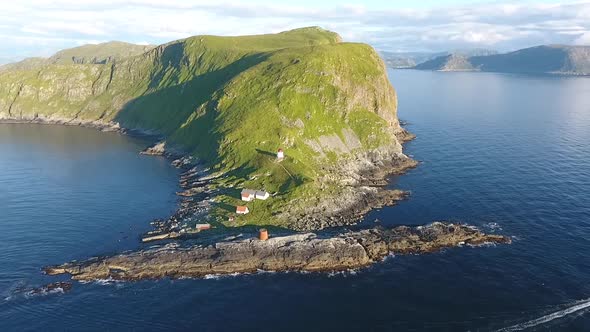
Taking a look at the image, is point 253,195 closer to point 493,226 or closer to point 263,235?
point 263,235

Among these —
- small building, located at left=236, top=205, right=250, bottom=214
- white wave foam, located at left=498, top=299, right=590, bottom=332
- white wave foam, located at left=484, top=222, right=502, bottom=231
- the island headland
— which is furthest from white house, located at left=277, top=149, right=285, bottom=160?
white wave foam, located at left=498, top=299, right=590, bottom=332

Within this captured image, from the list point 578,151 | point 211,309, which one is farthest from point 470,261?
point 578,151

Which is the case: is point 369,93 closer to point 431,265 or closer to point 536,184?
point 536,184

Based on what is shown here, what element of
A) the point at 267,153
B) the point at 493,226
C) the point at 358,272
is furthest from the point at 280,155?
the point at 493,226

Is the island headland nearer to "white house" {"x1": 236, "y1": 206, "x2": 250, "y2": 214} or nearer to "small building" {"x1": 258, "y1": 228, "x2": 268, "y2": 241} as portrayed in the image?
"white house" {"x1": 236, "y1": 206, "x2": 250, "y2": 214}

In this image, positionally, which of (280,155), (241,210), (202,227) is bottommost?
(202,227)

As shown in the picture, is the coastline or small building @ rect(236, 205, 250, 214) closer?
the coastline
